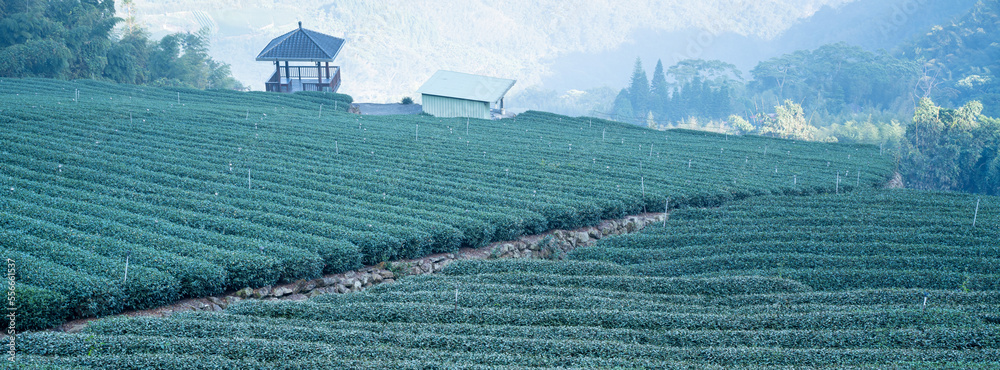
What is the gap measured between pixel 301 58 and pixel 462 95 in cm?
1237

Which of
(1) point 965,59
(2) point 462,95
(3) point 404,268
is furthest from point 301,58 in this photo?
(1) point 965,59

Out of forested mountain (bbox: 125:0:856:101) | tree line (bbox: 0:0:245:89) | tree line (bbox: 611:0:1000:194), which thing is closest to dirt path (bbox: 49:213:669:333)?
tree line (bbox: 0:0:245:89)

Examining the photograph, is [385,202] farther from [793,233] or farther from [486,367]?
[793,233]

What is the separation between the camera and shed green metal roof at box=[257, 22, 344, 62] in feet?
155

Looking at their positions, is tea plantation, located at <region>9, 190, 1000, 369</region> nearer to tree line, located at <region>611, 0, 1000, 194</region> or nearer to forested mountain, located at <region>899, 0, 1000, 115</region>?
tree line, located at <region>611, 0, 1000, 194</region>

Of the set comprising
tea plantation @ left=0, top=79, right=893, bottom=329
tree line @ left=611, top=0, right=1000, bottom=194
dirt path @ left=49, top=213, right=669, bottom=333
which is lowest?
dirt path @ left=49, top=213, right=669, bottom=333

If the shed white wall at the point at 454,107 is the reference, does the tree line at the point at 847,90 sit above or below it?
above

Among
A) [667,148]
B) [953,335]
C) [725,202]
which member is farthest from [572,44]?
[953,335]

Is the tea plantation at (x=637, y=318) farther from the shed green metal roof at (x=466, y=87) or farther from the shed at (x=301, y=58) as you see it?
the shed at (x=301, y=58)

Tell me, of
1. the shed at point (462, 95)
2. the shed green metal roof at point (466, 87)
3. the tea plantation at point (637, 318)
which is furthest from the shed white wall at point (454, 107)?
the tea plantation at point (637, 318)

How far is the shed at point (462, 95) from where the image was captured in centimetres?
4638

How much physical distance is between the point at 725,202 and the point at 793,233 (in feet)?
18.2

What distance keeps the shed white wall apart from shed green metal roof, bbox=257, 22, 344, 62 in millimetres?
8005

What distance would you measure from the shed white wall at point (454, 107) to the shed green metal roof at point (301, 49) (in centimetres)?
801
